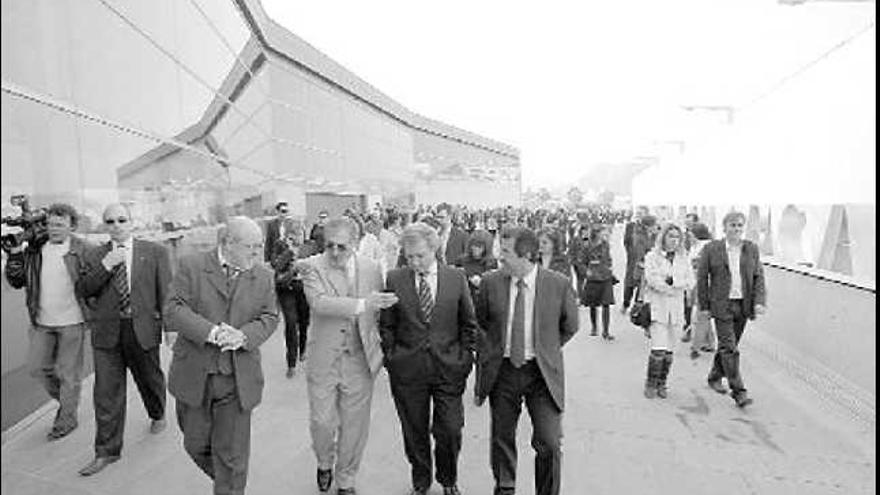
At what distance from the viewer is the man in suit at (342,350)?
4055 mm

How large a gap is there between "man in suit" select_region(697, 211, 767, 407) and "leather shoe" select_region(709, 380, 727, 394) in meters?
0.01

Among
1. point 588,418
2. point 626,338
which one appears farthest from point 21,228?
point 626,338

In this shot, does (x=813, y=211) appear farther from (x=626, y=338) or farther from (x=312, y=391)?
(x=312, y=391)

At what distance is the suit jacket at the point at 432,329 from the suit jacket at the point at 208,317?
32.2 inches

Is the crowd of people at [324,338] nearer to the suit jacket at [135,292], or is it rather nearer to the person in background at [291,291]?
the suit jacket at [135,292]

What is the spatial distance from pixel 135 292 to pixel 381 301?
2132mm

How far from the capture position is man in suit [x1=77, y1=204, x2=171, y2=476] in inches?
176

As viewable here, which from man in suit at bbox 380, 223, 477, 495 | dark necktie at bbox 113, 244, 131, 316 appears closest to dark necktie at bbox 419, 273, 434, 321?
man in suit at bbox 380, 223, 477, 495

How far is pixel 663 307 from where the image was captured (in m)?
6.38

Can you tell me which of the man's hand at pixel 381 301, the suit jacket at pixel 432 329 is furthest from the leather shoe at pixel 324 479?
the man's hand at pixel 381 301

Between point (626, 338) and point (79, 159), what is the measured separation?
301 inches

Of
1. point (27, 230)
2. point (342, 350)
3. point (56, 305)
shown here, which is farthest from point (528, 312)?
point (27, 230)

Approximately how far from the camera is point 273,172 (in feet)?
54.4

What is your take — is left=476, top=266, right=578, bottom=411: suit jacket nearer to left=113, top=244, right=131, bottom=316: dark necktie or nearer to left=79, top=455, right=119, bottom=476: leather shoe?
left=113, top=244, right=131, bottom=316: dark necktie
